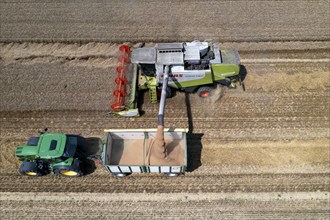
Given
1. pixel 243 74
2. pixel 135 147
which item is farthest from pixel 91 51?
pixel 243 74

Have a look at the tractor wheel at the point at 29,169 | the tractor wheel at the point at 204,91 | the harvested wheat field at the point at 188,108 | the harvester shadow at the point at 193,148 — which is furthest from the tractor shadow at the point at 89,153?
the tractor wheel at the point at 204,91

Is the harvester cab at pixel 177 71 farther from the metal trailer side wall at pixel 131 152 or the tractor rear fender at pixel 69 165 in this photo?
the tractor rear fender at pixel 69 165

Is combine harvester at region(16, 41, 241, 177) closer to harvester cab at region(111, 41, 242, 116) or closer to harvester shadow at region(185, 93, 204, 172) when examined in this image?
harvester cab at region(111, 41, 242, 116)

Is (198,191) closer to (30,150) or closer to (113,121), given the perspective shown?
(113,121)

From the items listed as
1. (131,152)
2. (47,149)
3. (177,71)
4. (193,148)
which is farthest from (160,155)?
(47,149)

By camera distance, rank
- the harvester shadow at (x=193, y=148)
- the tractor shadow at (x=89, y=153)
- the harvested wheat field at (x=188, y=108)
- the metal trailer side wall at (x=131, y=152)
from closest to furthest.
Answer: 1. the metal trailer side wall at (x=131, y=152)
2. the harvested wheat field at (x=188, y=108)
3. the tractor shadow at (x=89, y=153)
4. the harvester shadow at (x=193, y=148)

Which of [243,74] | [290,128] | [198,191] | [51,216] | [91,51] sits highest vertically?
[91,51]
